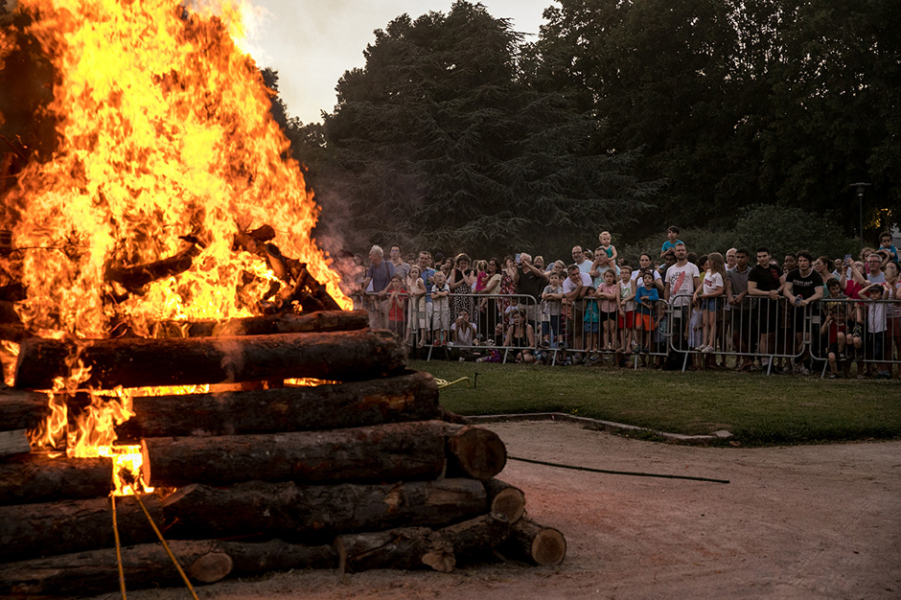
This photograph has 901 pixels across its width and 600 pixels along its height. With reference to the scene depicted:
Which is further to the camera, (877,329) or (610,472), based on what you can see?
(877,329)

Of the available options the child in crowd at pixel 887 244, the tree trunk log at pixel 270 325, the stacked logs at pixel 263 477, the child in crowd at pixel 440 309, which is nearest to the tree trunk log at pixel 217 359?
the stacked logs at pixel 263 477

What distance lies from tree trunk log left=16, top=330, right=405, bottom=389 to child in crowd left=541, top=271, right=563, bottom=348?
10.7 meters

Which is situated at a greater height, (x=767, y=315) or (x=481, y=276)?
(x=481, y=276)

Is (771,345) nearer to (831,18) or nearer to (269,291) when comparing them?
(269,291)

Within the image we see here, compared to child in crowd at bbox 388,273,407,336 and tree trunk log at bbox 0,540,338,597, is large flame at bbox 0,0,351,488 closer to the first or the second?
tree trunk log at bbox 0,540,338,597

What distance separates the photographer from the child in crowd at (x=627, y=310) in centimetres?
1636

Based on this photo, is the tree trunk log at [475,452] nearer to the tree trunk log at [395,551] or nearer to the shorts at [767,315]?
the tree trunk log at [395,551]

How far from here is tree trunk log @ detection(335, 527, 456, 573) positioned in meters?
5.73

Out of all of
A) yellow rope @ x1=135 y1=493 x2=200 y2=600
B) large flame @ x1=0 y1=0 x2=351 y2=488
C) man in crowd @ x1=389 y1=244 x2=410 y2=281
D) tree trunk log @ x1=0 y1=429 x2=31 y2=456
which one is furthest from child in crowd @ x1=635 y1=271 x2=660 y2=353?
tree trunk log @ x1=0 y1=429 x2=31 y2=456

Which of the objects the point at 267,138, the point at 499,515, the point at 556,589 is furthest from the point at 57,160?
the point at 556,589

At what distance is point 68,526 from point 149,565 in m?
0.53

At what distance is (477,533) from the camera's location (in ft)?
19.8

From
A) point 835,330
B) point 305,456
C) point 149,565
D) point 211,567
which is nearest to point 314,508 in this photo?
point 305,456

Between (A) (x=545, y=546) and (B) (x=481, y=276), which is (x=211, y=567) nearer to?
(A) (x=545, y=546)
